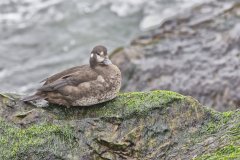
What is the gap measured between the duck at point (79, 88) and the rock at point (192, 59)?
13.7ft

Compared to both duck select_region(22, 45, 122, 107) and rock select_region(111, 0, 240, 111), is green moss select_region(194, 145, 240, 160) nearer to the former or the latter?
duck select_region(22, 45, 122, 107)

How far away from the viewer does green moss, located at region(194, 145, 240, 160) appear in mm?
5352

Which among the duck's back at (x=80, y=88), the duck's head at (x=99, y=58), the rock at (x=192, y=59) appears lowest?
the rock at (x=192, y=59)

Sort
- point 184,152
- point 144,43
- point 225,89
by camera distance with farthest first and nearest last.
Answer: point 144,43 < point 225,89 < point 184,152

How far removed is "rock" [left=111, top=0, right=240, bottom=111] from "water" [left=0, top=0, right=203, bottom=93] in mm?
2834

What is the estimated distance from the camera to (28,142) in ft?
20.1

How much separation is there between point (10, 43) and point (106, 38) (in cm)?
301

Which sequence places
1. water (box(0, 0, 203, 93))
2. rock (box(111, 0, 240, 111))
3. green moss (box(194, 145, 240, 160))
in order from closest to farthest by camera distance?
green moss (box(194, 145, 240, 160))
rock (box(111, 0, 240, 111))
water (box(0, 0, 203, 93))

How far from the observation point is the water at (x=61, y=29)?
16.0 metres

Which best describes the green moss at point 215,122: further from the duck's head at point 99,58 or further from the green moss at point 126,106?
the duck's head at point 99,58

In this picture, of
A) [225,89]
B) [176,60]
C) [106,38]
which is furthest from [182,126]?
[106,38]

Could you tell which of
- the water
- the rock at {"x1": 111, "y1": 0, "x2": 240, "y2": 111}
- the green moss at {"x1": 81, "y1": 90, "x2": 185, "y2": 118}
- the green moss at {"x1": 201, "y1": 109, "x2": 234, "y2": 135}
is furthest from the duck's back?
the water

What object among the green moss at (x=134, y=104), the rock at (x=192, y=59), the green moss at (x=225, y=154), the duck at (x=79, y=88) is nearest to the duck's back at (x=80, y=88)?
the duck at (x=79, y=88)

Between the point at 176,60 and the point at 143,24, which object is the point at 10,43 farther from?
the point at 176,60
